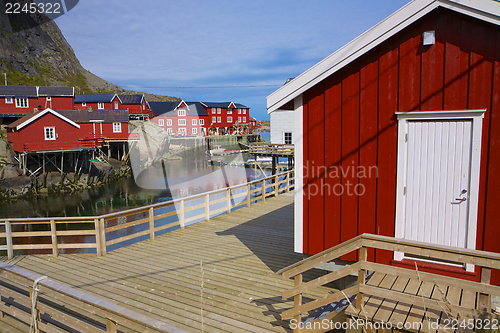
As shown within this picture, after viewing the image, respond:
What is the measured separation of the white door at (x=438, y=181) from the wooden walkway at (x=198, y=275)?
1931 mm

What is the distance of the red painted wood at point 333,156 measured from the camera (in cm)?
482

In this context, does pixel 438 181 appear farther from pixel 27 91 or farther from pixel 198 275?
pixel 27 91

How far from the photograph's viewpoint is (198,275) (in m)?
5.86

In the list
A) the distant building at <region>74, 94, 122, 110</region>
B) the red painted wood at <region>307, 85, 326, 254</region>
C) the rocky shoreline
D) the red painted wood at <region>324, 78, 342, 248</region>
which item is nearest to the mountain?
the distant building at <region>74, 94, 122, 110</region>

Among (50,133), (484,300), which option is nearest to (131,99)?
(50,133)

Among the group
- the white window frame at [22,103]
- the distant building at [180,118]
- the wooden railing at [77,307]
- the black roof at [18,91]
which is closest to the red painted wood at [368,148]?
the wooden railing at [77,307]

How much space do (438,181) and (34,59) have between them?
102 meters

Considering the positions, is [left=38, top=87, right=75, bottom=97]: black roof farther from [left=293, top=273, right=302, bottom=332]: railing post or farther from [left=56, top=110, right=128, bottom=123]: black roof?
[left=293, top=273, right=302, bottom=332]: railing post

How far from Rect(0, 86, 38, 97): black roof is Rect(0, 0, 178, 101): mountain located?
3137 cm

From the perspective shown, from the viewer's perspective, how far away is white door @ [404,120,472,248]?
4129mm

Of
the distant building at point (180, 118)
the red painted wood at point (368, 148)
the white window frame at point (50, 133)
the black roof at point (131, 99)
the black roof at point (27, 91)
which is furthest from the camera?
the distant building at point (180, 118)

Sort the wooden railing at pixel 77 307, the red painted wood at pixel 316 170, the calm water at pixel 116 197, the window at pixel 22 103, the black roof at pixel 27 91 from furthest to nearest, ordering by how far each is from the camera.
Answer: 1. the window at pixel 22 103
2. the black roof at pixel 27 91
3. the calm water at pixel 116 197
4. the red painted wood at pixel 316 170
5. the wooden railing at pixel 77 307

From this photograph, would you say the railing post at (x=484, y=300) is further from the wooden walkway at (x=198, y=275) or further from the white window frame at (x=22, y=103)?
the white window frame at (x=22, y=103)

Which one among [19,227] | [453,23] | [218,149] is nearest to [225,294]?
[453,23]
